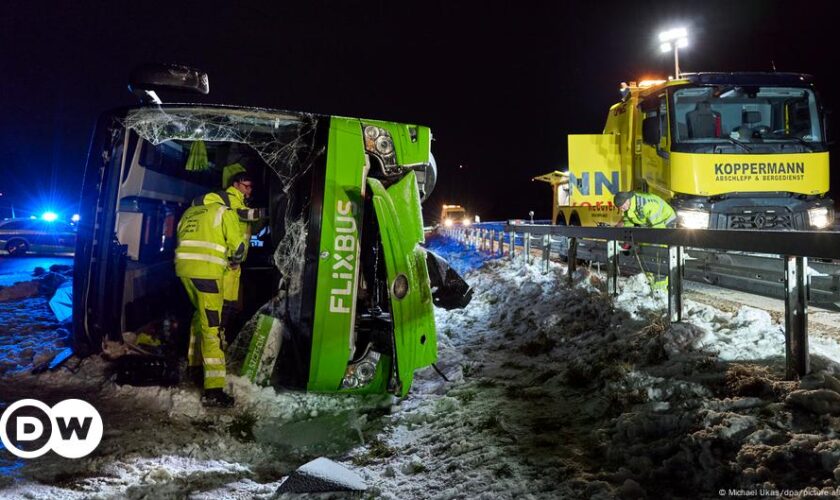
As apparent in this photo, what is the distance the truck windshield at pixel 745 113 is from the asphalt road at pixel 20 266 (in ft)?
38.5

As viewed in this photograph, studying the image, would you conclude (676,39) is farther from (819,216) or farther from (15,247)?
(15,247)

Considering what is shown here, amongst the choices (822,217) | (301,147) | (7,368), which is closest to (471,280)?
(822,217)

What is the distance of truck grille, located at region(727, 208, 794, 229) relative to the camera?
331 inches

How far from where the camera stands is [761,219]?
842cm

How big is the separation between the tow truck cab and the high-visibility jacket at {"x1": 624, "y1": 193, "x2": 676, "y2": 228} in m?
3.90

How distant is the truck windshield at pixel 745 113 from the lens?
28.8ft

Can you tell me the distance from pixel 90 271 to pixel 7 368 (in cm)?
147

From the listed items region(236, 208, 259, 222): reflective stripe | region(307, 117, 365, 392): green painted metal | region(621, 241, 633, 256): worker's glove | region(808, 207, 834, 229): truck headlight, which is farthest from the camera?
region(808, 207, 834, 229): truck headlight

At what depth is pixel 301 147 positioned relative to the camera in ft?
14.5

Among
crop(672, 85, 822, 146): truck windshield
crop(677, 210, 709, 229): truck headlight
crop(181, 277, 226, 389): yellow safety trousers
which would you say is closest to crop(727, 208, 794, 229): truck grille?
crop(677, 210, 709, 229): truck headlight

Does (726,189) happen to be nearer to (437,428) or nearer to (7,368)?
(437,428)

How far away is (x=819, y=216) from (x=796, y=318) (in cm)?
666

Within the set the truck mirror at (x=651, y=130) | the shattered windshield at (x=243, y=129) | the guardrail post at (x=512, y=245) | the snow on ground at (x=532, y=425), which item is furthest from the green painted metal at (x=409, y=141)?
the guardrail post at (x=512, y=245)

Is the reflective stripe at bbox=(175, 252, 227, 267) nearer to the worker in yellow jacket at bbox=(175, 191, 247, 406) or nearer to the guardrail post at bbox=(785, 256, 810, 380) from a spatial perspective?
the worker in yellow jacket at bbox=(175, 191, 247, 406)
